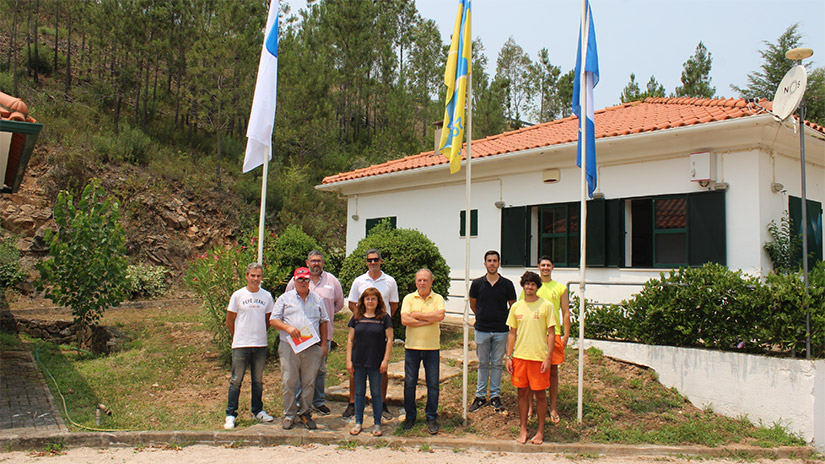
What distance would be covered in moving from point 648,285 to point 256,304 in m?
5.14

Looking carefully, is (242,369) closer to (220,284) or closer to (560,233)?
(220,284)

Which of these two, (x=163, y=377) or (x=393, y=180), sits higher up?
(x=393, y=180)

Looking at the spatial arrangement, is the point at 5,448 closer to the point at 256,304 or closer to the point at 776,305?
the point at 256,304

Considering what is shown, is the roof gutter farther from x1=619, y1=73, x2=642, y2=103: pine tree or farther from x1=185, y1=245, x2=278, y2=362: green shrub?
x1=619, y1=73, x2=642, y2=103: pine tree

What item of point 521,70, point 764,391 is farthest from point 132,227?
point 521,70

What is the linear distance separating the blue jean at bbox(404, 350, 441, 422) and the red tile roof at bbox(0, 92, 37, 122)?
5.56 m

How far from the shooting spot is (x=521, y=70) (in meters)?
45.9

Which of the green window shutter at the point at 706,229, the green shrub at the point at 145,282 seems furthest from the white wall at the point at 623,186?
the green shrub at the point at 145,282

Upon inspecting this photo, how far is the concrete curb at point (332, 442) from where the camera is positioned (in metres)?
5.88

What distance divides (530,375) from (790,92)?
15.3ft

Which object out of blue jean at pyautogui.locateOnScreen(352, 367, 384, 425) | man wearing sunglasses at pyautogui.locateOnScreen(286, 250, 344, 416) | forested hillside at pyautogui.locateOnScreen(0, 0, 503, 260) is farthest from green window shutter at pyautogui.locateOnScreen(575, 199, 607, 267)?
forested hillside at pyautogui.locateOnScreen(0, 0, 503, 260)

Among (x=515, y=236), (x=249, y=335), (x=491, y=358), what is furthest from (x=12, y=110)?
(x=515, y=236)

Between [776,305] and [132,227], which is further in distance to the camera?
[132,227]

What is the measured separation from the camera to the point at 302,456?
565 centimetres
